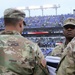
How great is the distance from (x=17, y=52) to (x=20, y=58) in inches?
2.6

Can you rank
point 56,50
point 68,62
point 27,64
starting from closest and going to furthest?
1. point 68,62
2. point 27,64
3. point 56,50

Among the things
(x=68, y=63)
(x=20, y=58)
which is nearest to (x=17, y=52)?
(x=20, y=58)

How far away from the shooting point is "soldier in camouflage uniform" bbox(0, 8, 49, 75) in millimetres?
2314

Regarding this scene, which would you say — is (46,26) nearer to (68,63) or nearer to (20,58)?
(20,58)

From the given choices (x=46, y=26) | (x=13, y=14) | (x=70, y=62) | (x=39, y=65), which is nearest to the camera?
(x=70, y=62)

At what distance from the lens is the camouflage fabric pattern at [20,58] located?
231 centimetres

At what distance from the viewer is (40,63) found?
2330mm

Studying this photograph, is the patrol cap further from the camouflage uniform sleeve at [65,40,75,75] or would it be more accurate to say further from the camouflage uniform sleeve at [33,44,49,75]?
the camouflage uniform sleeve at [65,40,75,75]

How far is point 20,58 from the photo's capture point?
2.35 m

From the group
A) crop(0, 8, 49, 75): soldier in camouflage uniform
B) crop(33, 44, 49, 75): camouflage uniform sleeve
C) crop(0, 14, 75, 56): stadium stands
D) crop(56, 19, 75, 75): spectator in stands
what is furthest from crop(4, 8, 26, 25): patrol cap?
crop(0, 14, 75, 56): stadium stands

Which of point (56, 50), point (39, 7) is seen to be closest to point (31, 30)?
point (39, 7)

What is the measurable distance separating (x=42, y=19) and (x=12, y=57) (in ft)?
124

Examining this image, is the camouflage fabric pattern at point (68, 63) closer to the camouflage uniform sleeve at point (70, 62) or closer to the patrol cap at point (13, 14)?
the camouflage uniform sleeve at point (70, 62)

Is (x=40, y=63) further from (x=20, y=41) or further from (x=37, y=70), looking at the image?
(x=20, y=41)
